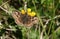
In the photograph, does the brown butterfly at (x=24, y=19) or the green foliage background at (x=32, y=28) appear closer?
the brown butterfly at (x=24, y=19)

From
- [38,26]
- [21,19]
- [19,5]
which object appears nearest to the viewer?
[21,19]

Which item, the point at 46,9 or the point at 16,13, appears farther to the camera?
the point at 46,9

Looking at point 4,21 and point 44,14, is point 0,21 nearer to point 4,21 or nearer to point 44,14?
point 4,21

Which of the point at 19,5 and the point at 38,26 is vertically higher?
the point at 19,5

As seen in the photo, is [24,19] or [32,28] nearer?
[24,19]

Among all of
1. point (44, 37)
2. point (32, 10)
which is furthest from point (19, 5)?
point (44, 37)

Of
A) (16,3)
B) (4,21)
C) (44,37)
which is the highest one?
(16,3)

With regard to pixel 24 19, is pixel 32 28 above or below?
below

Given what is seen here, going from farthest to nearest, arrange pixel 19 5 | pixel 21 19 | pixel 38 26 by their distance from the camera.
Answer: pixel 19 5 → pixel 38 26 → pixel 21 19

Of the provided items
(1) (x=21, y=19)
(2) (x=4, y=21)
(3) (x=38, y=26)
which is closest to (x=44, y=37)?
(3) (x=38, y=26)

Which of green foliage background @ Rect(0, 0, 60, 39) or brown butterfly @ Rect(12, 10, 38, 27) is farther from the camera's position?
green foliage background @ Rect(0, 0, 60, 39)
